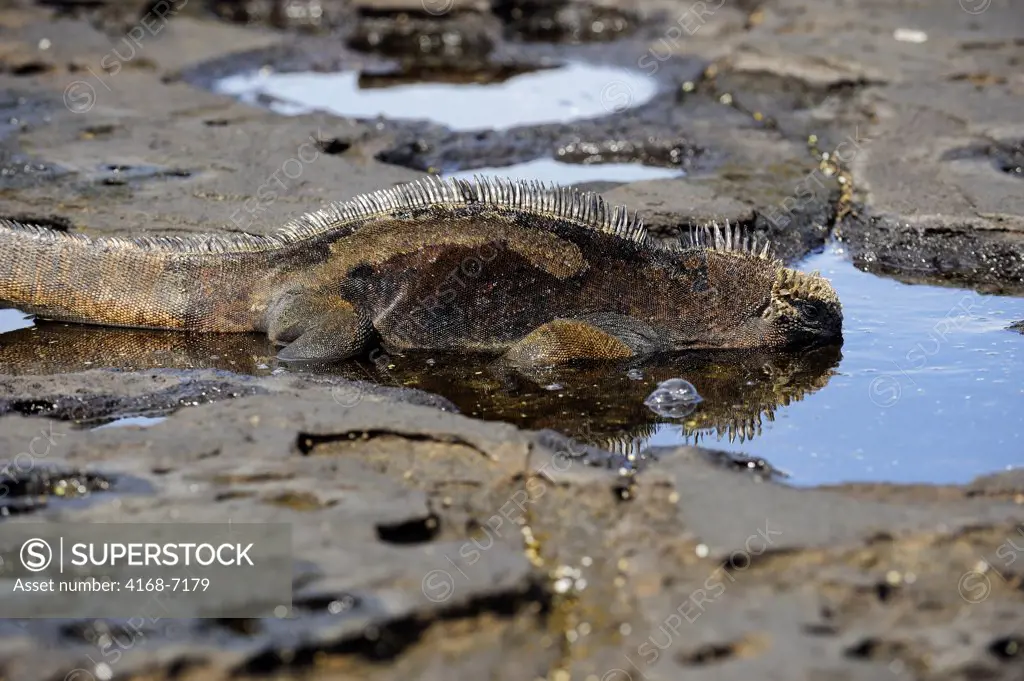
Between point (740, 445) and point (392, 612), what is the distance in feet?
7.41

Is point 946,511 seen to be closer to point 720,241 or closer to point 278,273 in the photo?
point 720,241

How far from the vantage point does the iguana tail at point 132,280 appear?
282 inches

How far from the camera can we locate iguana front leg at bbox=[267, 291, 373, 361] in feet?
22.4

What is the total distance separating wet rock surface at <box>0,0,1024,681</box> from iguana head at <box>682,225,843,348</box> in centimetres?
53

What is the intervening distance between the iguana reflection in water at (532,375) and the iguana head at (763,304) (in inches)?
3.6

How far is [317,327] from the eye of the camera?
6871 mm

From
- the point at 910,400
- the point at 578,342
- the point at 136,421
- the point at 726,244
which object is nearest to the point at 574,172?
the point at 726,244

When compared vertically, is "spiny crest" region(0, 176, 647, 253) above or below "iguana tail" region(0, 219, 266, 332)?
above

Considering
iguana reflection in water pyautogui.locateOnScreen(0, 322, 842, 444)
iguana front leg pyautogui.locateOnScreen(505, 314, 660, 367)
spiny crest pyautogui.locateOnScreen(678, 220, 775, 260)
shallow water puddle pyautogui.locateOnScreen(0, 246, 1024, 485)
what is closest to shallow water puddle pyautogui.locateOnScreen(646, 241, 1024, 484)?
shallow water puddle pyautogui.locateOnScreen(0, 246, 1024, 485)

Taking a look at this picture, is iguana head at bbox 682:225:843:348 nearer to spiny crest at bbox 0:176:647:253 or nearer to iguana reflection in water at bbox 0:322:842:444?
iguana reflection in water at bbox 0:322:842:444

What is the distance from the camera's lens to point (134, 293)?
7.24 m

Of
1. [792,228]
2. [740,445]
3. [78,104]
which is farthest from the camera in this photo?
[78,104]

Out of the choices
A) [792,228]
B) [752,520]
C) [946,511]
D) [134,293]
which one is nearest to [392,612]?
[752,520]

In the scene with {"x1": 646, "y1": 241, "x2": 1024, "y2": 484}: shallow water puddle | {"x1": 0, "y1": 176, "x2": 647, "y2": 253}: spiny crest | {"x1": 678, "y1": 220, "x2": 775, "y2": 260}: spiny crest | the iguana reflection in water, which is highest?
{"x1": 0, "y1": 176, "x2": 647, "y2": 253}: spiny crest
